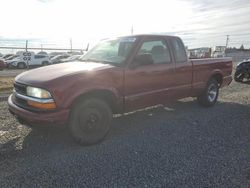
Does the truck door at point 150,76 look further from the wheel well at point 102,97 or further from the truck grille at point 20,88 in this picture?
the truck grille at point 20,88

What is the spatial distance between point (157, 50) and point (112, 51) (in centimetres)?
100

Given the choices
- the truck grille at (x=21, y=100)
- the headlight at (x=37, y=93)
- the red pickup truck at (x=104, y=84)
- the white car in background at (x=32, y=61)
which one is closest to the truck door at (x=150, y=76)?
the red pickup truck at (x=104, y=84)

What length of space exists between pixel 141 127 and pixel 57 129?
1916mm

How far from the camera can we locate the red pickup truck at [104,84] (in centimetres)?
376

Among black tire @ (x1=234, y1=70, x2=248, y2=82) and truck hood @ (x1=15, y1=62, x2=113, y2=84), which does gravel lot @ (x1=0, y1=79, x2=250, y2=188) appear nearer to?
truck hood @ (x1=15, y1=62, x2=113, y2=84)

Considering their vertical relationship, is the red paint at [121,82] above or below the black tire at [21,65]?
above

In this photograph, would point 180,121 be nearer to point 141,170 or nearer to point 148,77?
point 148,77

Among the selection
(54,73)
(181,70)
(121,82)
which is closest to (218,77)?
(181,70)

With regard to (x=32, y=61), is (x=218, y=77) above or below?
above

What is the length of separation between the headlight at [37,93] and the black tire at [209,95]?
442cm

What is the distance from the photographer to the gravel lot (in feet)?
10.4

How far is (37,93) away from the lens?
376cm

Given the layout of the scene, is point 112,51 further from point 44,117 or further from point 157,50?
point 44,117

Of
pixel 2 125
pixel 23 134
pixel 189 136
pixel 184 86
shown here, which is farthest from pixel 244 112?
pixel 2 125
